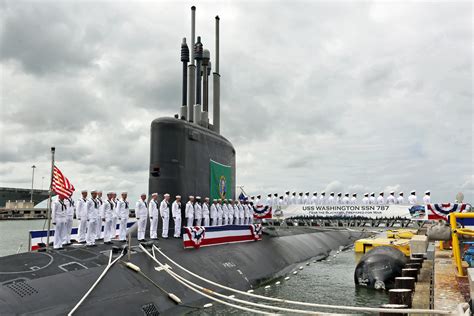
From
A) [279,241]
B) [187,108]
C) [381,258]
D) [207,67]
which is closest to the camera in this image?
[381,258]

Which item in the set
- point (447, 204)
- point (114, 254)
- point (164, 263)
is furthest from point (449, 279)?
point (447, 204)

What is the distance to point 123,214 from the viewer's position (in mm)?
11062

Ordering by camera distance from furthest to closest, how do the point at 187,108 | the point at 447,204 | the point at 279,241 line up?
the point at 447,204 < the point at 279,241 < the point at 187,108

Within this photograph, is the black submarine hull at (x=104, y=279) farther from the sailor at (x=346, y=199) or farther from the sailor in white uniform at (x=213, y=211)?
the sailor at (x=346, y=199)

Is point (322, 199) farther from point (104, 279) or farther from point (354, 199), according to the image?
point (104, 279)

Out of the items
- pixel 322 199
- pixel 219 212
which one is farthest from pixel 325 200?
pixel 219 212

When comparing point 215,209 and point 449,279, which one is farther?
point 215,209

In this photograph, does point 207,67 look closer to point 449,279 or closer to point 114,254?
point 114,254

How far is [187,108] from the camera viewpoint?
13.5 m

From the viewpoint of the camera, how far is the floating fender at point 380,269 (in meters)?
11.8

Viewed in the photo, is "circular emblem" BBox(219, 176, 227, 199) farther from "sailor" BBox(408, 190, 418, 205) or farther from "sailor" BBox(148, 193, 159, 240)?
"sailor" BBox(408, 190, 418, 205)

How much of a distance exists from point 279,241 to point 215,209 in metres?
3.95

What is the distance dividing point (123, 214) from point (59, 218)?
1.78m

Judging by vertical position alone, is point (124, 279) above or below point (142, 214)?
below
